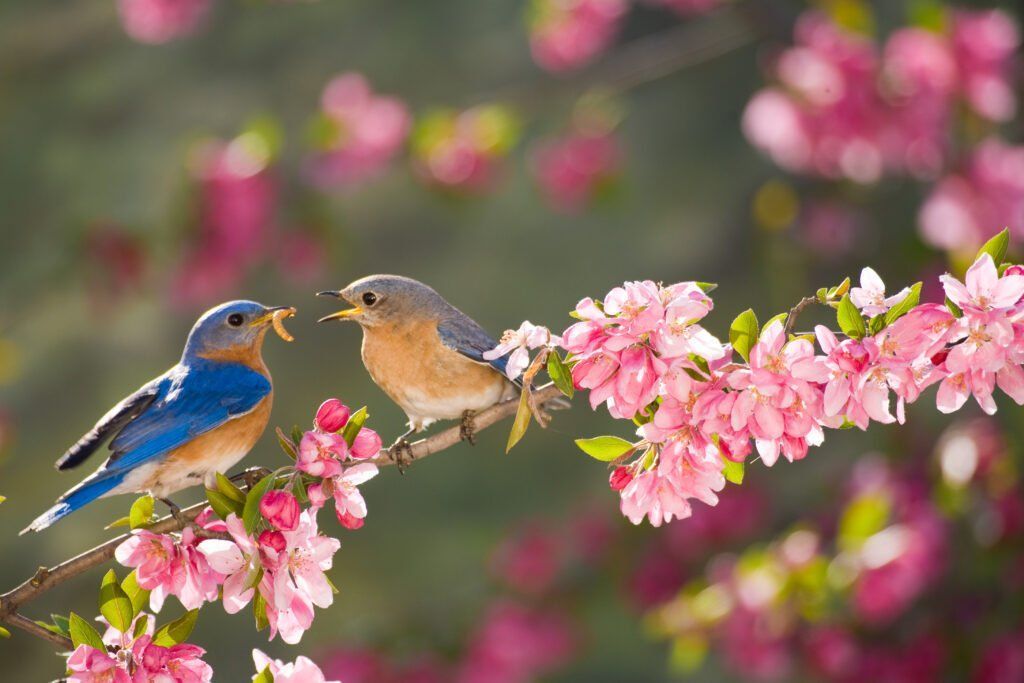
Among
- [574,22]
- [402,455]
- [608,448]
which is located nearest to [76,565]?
[402,455]

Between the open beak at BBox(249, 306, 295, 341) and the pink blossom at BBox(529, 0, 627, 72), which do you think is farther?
the pink blossom at BBox(529, 0, 627, 72)

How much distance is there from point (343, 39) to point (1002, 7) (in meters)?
4.48

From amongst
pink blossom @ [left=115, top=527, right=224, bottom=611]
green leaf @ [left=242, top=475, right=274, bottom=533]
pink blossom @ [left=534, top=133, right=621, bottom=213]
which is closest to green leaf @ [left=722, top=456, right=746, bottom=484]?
green leaf @ [left=242, top=475, right=274, bottom=533]

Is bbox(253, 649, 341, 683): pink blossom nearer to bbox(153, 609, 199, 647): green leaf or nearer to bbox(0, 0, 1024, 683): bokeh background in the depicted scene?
bbox(153, 609, 199, 647): green leaf

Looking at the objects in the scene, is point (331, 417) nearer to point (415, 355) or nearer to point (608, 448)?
point (608, 448)

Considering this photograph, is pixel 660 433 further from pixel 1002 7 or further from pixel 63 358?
pixel 63 358

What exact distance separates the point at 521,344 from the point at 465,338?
2.73ft

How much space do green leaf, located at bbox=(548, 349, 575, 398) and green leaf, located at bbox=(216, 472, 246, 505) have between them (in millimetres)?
513

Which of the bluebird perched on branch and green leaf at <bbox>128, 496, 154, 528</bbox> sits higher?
green leaf at <bbox>128, 496, 154, 528</bbox>

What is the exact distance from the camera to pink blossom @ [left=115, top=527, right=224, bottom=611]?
1.85 m

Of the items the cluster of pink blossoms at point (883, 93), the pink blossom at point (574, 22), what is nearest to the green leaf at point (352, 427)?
the cluster of pink blossoms at point (883, 93)

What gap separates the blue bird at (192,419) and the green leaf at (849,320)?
1.05 m

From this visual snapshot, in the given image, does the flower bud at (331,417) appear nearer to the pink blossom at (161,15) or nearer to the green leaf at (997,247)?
the green leaf at (997,247)

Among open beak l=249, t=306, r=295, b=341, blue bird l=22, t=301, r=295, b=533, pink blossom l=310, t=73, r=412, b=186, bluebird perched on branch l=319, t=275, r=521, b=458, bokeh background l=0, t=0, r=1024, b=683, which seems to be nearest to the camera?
blue bird l=22, t=301, r=295, b=533
